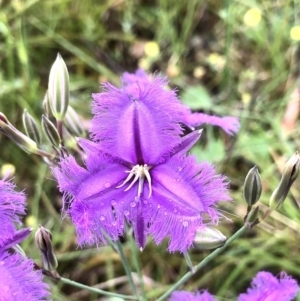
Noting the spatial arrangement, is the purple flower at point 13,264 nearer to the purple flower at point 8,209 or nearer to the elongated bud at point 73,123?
the purple flower at point 8,209

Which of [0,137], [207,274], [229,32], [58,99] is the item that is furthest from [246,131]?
[58,99]

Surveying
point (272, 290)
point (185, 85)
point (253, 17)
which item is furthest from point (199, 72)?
point (272, 290)

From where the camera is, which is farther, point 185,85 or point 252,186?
Answer: point 185,85

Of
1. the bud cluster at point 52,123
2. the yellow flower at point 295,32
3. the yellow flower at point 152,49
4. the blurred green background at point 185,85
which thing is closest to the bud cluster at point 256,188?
the bud cluster at point 52,123

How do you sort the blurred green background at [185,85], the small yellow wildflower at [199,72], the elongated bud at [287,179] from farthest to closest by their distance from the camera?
the small yellow wildflower at [199,72] → the blurred green background at [185,85] → the elongated bud at [287,179]

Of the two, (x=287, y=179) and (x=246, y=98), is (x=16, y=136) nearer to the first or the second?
(x=287, y=179)

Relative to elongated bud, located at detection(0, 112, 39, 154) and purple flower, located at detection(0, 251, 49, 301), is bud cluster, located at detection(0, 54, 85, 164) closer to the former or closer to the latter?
elongated bud, located at detection(0, 112, 39, 154)

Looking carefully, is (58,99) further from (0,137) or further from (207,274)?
(0,137)
